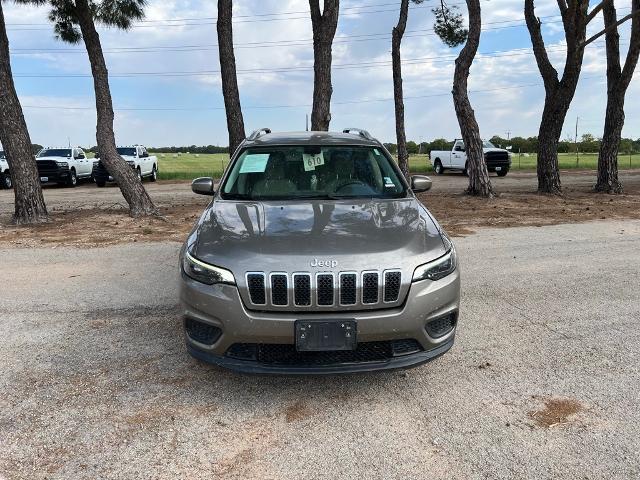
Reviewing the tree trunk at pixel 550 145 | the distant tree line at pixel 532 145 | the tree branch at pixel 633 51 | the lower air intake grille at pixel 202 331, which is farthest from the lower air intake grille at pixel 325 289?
the distant tree line at pixel 532 145

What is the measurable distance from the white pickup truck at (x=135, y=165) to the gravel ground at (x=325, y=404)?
67.4 feet

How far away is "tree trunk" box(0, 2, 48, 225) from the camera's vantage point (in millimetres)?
10633

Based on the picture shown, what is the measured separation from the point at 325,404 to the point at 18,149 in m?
10.1

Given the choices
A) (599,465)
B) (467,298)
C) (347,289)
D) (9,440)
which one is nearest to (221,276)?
(347,289)

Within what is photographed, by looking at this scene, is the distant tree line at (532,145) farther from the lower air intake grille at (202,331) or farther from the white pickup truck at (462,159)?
the lower air intake grille at (202,331)

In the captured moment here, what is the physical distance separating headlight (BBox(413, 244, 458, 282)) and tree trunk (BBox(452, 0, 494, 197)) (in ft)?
39.9

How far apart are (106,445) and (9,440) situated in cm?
57

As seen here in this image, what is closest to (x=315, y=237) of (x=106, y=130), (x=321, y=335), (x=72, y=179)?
(x=321, y=335)

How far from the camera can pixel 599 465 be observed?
2705 mm

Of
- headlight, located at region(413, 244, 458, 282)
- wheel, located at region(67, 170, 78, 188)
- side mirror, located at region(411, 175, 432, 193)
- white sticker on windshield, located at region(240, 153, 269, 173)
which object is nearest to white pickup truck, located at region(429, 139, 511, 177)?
wheel, located at region(67, 170, 78, 188)

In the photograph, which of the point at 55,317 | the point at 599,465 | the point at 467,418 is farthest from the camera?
the point at 55,317

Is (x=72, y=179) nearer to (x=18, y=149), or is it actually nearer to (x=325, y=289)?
(x=18, y=149)

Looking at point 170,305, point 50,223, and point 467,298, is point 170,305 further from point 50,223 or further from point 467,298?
point 50,223

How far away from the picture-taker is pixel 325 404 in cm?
336
